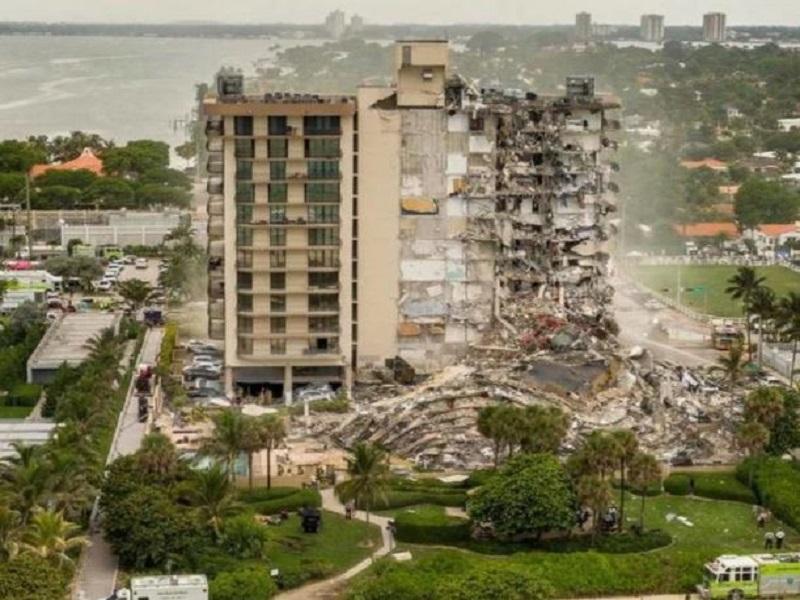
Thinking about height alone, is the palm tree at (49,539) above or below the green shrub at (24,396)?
below

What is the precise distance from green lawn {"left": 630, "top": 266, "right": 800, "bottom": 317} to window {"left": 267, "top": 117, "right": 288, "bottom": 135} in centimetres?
2745

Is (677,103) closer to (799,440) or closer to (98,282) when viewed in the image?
(98,282)

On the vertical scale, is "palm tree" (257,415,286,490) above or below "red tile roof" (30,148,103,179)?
below

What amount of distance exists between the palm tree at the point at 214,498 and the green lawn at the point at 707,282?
38940 millimetres

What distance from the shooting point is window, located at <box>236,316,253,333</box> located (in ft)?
187

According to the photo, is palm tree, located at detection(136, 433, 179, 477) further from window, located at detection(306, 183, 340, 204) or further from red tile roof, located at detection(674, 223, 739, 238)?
red tile roof, located at detection(674, 223, 739, 238)

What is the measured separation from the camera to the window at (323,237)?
56688 mm

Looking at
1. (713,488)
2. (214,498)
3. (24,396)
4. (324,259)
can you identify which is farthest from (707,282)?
(214,498)

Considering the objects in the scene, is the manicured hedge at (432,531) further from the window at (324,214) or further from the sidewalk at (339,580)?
the window at (324,214)

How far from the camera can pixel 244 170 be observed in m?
56.0

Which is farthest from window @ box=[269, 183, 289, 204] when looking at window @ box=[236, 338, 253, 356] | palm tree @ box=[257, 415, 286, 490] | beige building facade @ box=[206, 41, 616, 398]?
palm tree @ box=[257, 415, 286, 490]

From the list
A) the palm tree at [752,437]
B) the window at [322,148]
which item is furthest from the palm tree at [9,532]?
the palm tree at [752,437]

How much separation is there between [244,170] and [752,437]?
19831 mm

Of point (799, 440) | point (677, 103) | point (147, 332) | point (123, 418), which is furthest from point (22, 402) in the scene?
point (677, 103)
